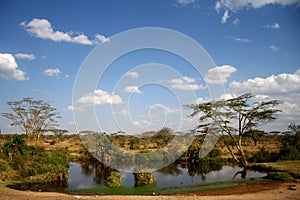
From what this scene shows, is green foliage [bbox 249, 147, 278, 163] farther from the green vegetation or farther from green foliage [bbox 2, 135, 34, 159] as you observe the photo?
green foliage [bbox 2, 135, 34, 159]

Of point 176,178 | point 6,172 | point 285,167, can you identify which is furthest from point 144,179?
point 285,167

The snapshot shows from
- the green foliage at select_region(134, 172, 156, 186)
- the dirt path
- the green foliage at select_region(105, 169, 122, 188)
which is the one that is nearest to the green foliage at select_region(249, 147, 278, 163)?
the dirt path

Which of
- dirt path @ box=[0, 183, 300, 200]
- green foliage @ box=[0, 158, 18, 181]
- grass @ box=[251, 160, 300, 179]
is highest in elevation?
green foliage @ box=[0, 158, 18, 181]

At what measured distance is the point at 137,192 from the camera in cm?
1358

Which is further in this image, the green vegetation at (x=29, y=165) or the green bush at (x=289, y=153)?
the green bush at (x=289, y=153)

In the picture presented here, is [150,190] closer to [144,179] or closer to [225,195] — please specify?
[144,179]

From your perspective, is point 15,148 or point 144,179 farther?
point 15,148

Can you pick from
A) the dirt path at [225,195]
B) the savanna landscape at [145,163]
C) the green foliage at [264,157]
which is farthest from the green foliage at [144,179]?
A: the green foliage at [264,157]

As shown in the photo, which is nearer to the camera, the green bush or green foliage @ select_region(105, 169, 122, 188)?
green foliage @ select_region(105, 169, 122, 188)

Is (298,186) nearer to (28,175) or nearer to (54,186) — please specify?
(54,186)

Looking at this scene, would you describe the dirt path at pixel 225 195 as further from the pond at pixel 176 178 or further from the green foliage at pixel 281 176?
the pond at pixel 176 178

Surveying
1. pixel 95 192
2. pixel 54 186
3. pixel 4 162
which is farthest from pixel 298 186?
pixel 4 162

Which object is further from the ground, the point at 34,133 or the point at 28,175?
the point at 34,133

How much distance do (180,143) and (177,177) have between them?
1397cm
